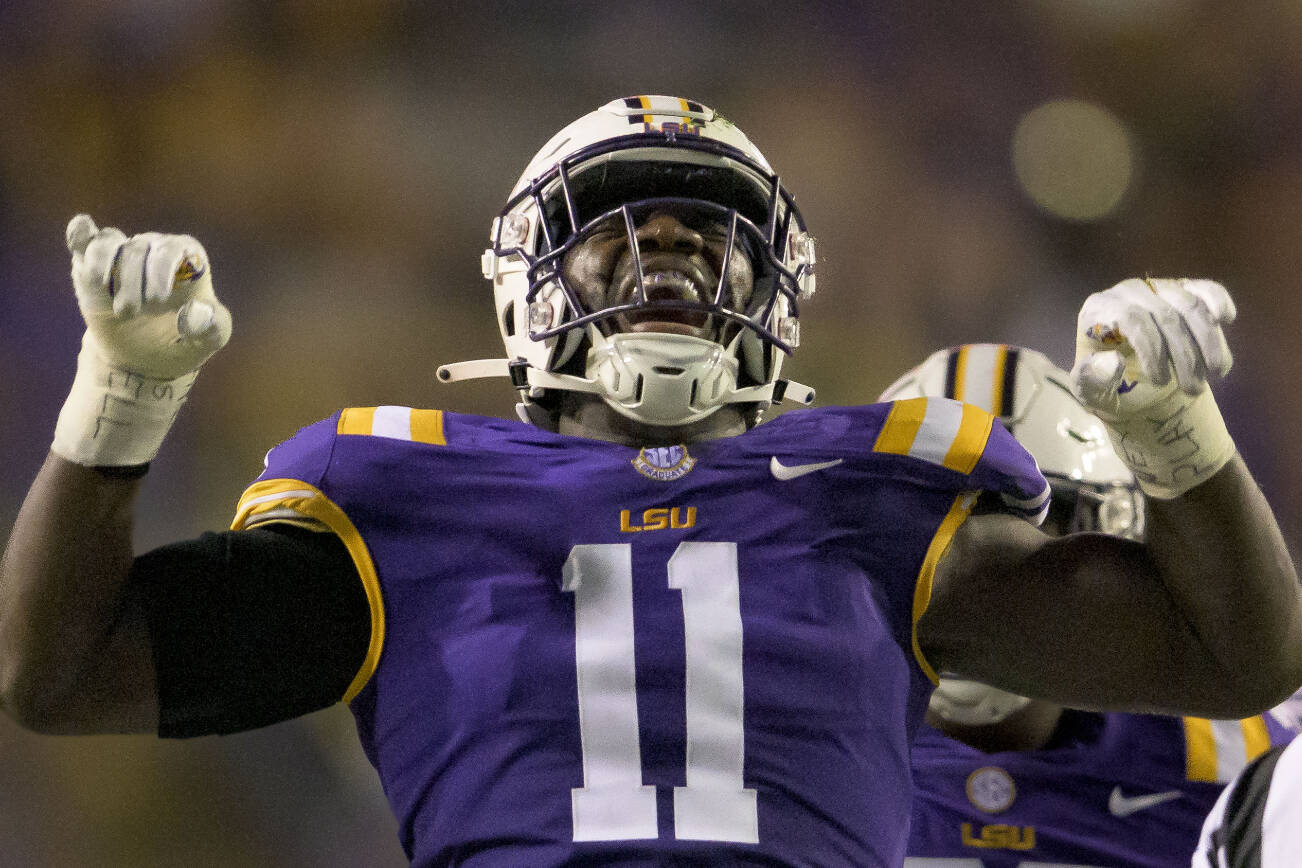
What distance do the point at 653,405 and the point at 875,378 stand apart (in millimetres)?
2034

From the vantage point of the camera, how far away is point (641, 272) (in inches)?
61.9

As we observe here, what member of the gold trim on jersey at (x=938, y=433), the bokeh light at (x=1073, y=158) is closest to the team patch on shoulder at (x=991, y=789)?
the gold trim on jersey at (x=938, y=433)

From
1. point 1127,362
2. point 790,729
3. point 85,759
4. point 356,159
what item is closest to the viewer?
point 1127,362

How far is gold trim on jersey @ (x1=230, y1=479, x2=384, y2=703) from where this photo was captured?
4.73 ft

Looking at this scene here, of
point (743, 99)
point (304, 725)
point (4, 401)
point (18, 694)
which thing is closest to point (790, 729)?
point (18, 694)

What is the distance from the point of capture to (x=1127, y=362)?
Result: 4.16 ft

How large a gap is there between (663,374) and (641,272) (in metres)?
0.13

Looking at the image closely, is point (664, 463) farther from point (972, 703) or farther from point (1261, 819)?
point (972, 703)

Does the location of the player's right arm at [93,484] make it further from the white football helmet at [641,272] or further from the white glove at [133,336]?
the white football helmet at [641,272]

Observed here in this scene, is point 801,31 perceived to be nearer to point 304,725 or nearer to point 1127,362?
point 304,725

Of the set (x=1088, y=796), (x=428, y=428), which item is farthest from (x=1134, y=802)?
(x=428, y=428)

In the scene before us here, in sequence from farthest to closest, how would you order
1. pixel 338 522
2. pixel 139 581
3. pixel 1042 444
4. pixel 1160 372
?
pixel 1042 444, pixel 338 522, pixel 139 581, pixel 1160 372

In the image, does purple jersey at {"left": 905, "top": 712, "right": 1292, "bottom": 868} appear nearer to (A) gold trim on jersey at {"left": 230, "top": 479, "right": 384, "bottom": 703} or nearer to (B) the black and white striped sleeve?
(B) the black and white striped sleeve

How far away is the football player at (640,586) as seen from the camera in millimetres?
1287
